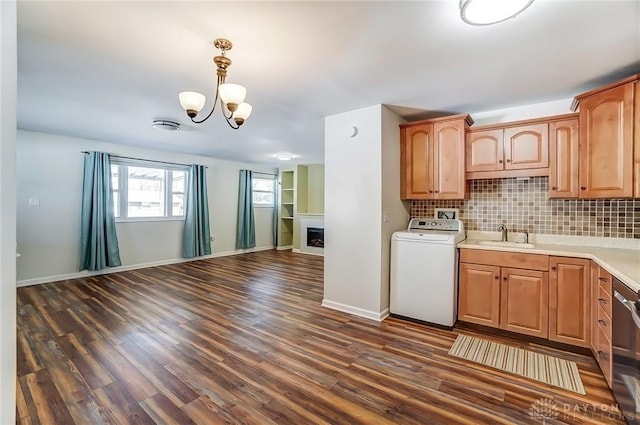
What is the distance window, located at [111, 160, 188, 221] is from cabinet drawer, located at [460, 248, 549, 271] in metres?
5.55

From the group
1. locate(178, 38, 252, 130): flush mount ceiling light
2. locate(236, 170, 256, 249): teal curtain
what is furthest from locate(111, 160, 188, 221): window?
locate(178, 38, 252, 130): flush mount ceiling light

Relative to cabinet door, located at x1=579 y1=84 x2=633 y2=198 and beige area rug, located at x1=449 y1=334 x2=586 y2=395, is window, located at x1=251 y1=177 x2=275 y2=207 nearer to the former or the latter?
beige area rug, located at x1=449 y1=334 x2=586 y2=395

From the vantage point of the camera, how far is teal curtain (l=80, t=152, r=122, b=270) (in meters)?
4.69

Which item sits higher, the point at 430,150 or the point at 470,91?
the point at 470,91

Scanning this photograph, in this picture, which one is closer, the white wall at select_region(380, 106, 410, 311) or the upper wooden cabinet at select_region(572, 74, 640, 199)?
the upper wooden cabinet at select_region(572, 74, 640, 199)

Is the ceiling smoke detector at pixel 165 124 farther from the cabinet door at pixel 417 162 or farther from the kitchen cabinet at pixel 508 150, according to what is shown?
the kitchen cabinet at pixel 508 150

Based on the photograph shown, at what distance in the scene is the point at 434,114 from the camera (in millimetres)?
3367

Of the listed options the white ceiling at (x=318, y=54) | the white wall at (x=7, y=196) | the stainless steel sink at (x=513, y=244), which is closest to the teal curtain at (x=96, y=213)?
the white ceiling at (x=318, y=54)

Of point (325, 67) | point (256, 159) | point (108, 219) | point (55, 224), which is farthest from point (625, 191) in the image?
point (55, 224)

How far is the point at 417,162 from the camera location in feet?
10.9

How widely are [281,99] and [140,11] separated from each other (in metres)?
1.44

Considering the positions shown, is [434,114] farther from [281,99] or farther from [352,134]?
[281,99]

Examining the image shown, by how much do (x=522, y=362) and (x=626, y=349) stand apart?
807mm

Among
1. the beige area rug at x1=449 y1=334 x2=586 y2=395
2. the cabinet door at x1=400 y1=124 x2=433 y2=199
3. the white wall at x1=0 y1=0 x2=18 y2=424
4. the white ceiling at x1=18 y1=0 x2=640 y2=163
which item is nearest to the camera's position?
the white wall at x1=0 y1=0 x2=18 y2=424
